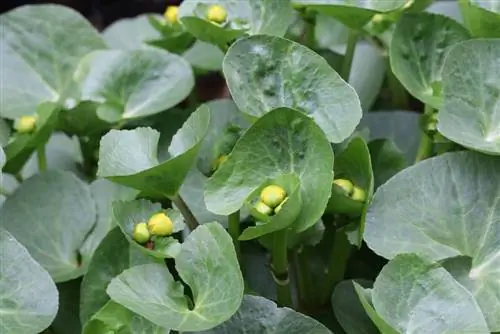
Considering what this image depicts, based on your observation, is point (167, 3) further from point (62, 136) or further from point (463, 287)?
point (463, 287)

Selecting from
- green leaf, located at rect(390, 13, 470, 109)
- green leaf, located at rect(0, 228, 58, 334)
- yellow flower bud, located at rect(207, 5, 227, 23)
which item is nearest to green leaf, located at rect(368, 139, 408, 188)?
green leaf, located at rect(390, 13, 470, 109)

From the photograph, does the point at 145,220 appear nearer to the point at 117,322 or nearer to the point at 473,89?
the point at 117,322

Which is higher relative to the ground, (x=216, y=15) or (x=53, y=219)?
(x=216, y=15)

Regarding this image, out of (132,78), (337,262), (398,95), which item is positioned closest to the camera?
(337,262)

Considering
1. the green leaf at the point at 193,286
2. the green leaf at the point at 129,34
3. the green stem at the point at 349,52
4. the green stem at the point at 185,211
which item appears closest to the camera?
the green leaf at the point at 193,286

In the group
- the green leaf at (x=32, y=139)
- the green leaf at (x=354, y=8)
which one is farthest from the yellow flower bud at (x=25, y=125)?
the green leaf at (x=354, y=8)

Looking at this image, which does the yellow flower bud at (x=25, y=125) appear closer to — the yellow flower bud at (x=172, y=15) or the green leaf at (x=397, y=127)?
the yellow flower bud at (x=172, y=15)

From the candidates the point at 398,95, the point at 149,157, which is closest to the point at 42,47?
the point at 149,157
